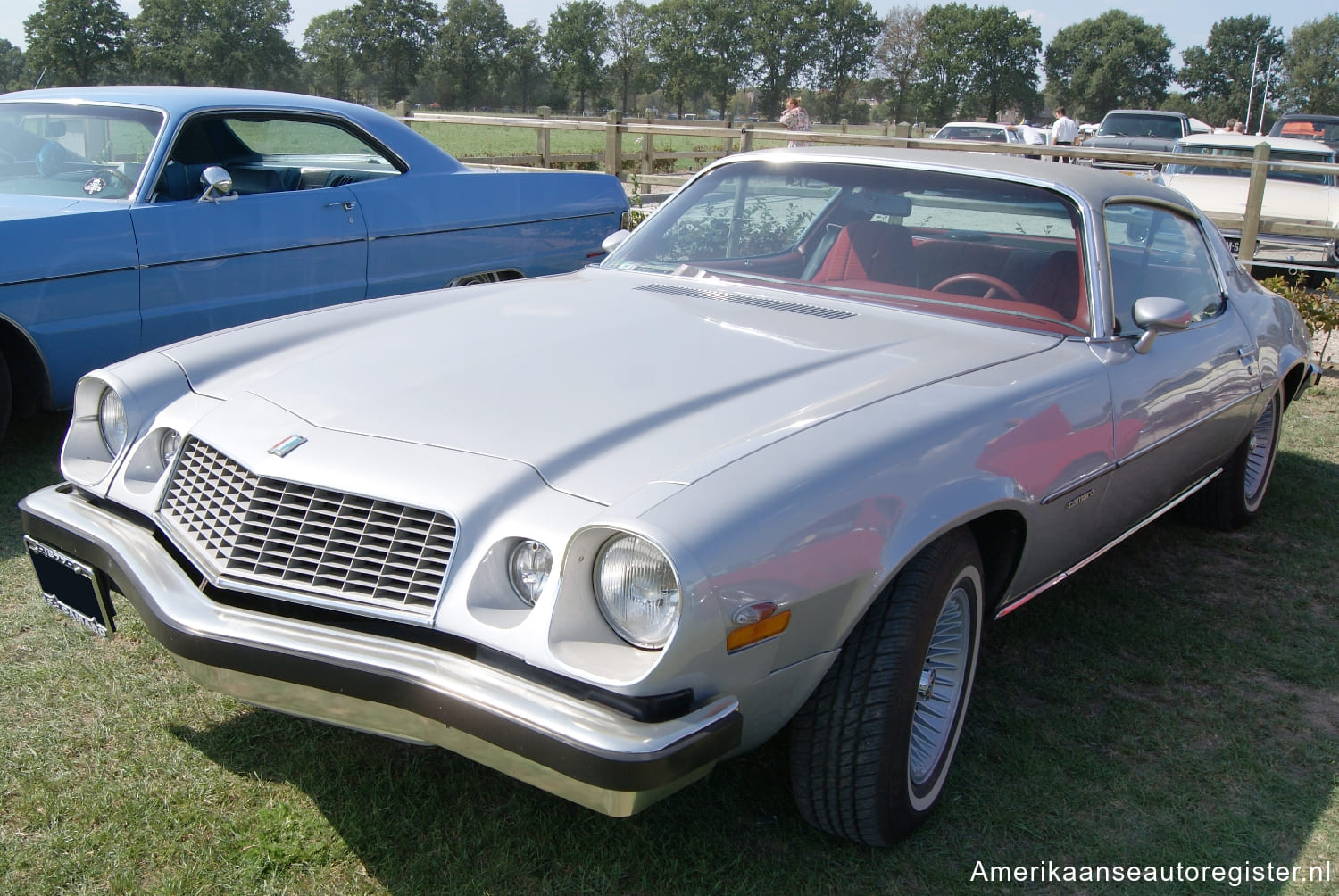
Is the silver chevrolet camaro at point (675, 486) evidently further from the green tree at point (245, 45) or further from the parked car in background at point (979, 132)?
the green tree at point (245, 45)

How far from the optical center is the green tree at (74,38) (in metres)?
58.7

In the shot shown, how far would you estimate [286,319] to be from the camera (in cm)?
309

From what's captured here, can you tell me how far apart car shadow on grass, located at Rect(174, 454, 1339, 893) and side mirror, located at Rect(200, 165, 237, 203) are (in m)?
2.80

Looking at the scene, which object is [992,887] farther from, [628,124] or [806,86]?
[806,86]

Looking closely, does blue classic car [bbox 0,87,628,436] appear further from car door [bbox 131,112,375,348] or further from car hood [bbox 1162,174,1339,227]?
car hood [bbox 1162,174,1339,227]

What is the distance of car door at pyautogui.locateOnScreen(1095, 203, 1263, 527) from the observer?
300 centimetres

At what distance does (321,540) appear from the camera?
6.77 feet

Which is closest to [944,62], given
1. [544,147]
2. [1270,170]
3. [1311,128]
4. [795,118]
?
[1311,128]

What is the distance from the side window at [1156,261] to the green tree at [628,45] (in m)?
103

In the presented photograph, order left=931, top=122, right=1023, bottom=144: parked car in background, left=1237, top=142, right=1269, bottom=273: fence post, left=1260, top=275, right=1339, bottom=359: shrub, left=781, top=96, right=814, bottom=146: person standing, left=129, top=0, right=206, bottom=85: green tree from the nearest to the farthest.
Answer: left=1260, top=275, right=1339, bottom=359: shrub
left=1237, top=142, right=1269, bottom=273: fence post
left=781, top=96, right=814, bottom=146: person standing
left=931, top=122, right=1023, bottom=144: parked car in background
left=129, top=0, right=206, bottom=85: green tree

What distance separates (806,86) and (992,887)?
106 m

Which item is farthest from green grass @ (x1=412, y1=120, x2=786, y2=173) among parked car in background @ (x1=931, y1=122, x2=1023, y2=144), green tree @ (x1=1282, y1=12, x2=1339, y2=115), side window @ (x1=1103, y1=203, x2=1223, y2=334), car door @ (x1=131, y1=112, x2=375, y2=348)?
green tree @ (x1=1282, y1=12, x2=1339, y2=115)

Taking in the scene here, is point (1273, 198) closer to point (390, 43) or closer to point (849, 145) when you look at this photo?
point (849, 145)

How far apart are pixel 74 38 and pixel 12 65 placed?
12.0 feet
